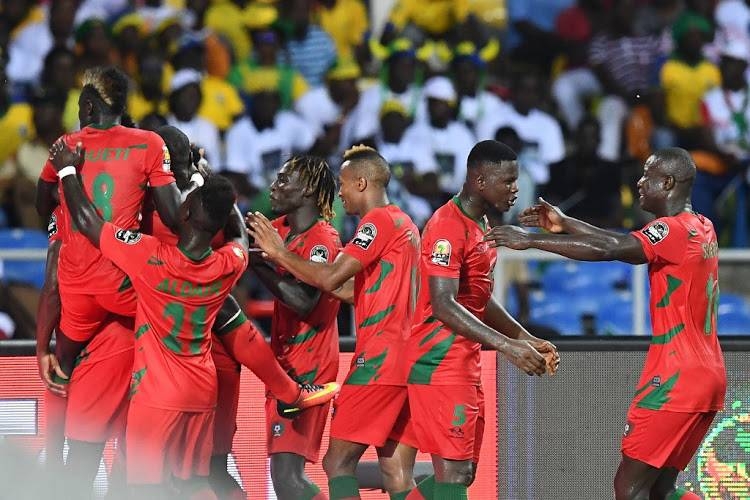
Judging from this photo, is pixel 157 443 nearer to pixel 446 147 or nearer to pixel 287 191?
pixel 287 191

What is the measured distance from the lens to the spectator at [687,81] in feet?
41.5

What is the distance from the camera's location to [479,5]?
12.9 metres

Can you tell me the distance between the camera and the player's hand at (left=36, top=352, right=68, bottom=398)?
716 cm

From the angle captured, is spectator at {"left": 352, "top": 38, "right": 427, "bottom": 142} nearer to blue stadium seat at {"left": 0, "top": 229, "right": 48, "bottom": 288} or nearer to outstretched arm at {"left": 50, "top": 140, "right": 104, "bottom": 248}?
blue stadium seat at {"left": 0, "top": 229, "right": 48, "bottom": 288}

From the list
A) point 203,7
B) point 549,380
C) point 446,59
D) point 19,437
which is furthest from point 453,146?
point 19,437

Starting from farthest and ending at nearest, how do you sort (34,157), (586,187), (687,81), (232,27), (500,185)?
(687,81) < (232,27) < (586,187) < (34,157) < (500,185)

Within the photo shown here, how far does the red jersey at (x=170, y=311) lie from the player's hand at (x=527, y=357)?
1.41 meters

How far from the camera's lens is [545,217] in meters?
7.13

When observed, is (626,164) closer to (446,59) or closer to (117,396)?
(446,59)

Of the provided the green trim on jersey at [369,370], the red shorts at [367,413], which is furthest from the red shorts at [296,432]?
the green trim on jersey at [369,370]

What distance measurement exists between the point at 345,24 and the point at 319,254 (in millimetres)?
5849

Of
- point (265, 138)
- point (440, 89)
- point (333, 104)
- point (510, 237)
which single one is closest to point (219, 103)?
point (265, 138)

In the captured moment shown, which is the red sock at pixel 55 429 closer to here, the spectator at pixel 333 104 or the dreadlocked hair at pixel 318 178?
the dreadlocked hair at pixel 318 178

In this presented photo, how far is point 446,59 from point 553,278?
264 centimetres
